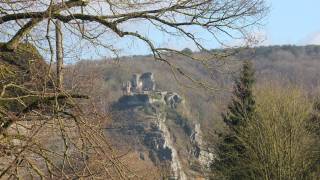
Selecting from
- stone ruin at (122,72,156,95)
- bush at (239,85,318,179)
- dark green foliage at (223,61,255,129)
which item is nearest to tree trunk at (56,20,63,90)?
bush at (239,85,318,179)

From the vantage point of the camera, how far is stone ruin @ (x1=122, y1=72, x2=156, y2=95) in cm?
11750

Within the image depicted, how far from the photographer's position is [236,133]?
2752cm

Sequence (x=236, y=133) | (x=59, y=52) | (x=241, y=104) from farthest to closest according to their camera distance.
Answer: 1. (x=241, y=104)
2. (x=236, y=133)
3. (x=59, y=52)

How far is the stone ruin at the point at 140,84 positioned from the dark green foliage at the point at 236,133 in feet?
282

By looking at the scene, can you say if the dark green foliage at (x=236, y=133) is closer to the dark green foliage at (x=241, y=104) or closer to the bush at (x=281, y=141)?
the dark green foliage at (x=241, y=104)

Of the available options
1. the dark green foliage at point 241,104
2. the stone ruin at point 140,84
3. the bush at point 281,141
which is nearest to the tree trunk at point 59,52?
the bush at point 281,141

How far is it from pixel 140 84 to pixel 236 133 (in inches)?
3921

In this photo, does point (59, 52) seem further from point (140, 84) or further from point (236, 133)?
point (140, 84)

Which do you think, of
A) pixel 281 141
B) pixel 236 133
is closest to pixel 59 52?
pixel 281 141

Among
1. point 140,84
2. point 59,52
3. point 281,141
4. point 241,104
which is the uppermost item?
point 59,52

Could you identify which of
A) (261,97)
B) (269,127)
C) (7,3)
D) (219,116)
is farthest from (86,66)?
(219,116)

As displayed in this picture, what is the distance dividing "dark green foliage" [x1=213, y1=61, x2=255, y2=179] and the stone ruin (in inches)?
3390

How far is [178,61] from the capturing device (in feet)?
30.4

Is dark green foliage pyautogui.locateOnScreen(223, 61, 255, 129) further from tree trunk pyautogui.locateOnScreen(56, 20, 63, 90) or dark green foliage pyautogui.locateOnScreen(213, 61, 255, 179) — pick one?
tree trunk pyautogui.locateOnScreen(56, 20, 63, 90)
